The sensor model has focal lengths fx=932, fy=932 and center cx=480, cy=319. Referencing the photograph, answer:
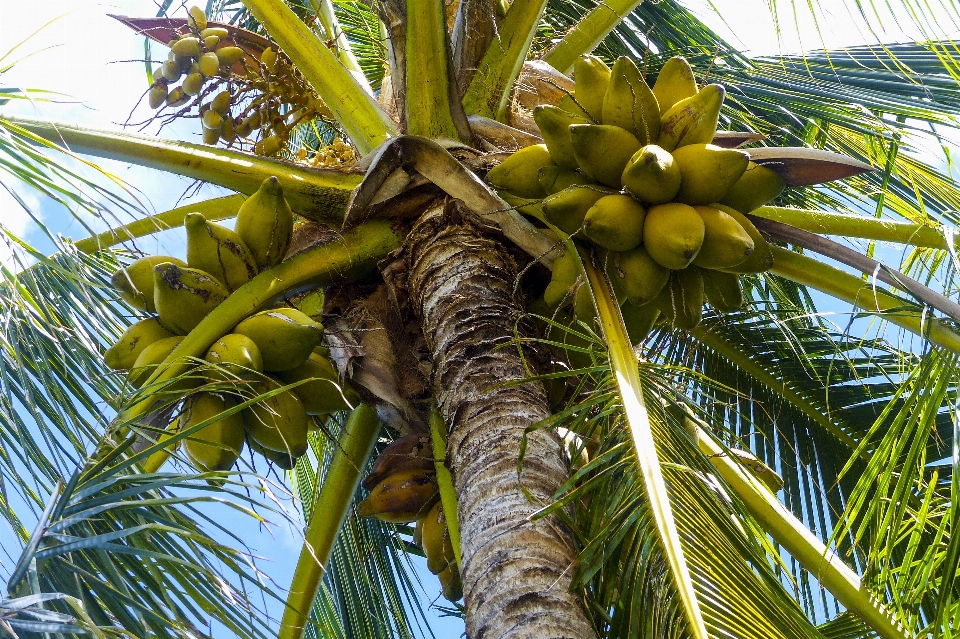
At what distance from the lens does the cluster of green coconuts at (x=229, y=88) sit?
10.4ft


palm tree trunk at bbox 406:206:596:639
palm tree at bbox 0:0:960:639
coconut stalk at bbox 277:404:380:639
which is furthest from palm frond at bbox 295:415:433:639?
palm tree trunk at bbox 406:206:596:639

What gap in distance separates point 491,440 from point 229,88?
1895mm

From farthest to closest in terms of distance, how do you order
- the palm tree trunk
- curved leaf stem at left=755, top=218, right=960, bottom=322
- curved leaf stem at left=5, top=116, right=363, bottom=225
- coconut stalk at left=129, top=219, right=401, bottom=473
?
curved leaf stem at left=5, top=116, right=363, bottom=225 → coconut stalk at left=129, top=219, right=401, bottom=473 → curved leaf stem at left=755, top=218, right=960, bottom=322 → the palm tree trunk

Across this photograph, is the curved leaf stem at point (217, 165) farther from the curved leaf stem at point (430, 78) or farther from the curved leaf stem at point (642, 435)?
the curved leaf stem at point (642, 435)

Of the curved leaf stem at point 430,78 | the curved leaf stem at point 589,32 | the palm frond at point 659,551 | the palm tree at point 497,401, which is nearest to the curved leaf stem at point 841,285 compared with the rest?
the palm tree at point 497,401

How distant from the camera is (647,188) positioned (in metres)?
2.00

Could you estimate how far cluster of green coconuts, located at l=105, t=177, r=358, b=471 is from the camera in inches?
85.0

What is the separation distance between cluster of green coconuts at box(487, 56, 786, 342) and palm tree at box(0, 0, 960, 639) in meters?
0.10

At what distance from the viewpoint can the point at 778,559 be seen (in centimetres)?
192

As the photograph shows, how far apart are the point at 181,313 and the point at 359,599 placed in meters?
1.51

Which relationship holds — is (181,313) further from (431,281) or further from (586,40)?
(586,40)

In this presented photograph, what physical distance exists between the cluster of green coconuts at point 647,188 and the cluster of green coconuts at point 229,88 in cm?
124

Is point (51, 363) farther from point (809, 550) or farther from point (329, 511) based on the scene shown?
Result: point (809, 550)

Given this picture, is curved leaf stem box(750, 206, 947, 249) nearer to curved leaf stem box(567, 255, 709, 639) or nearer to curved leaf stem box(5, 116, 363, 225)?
curved leaf stem box(567, 255, 709, 639)
